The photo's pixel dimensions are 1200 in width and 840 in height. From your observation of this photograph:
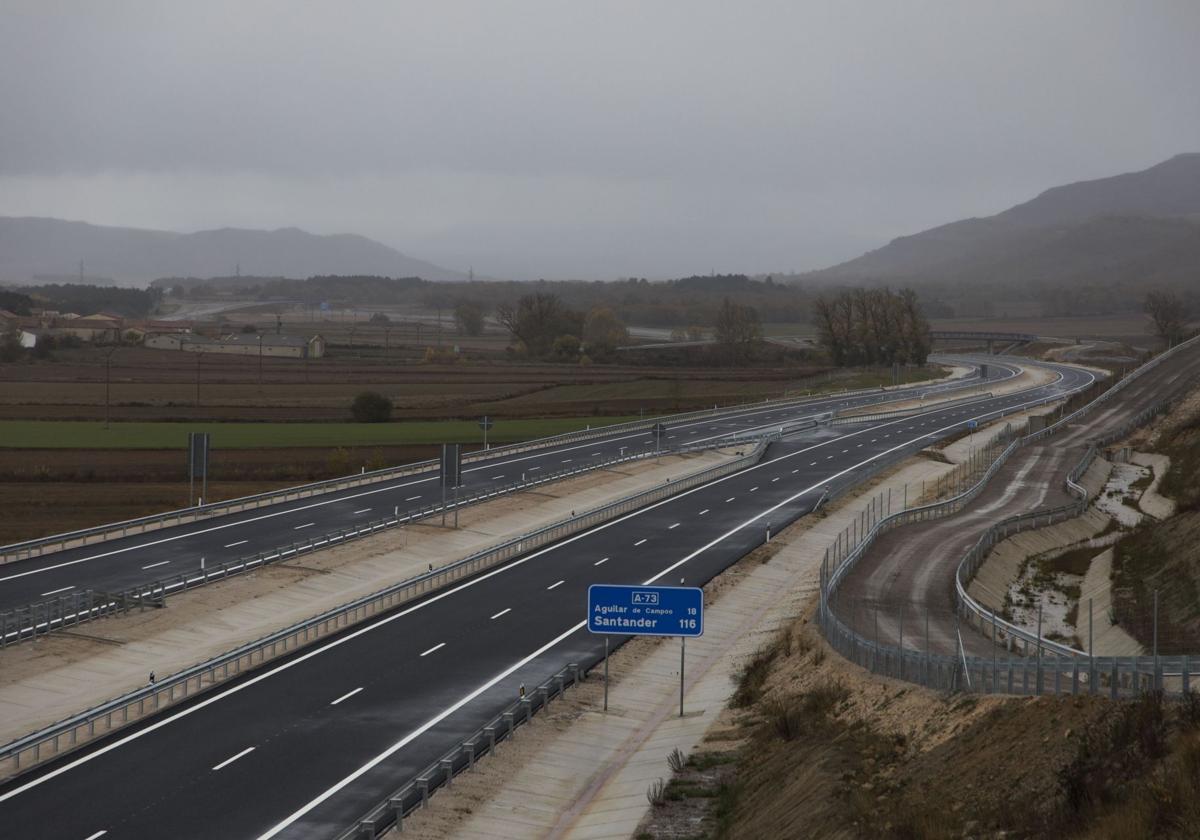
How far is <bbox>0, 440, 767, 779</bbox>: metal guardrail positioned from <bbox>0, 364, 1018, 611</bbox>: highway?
796 cm

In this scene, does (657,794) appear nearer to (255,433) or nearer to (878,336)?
(255,433)

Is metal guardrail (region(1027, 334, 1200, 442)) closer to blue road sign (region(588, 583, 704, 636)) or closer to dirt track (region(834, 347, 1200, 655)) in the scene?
dirt track (region(834, 347, 1200, 655))

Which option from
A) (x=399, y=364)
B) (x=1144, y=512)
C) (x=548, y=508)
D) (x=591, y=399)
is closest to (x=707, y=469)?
(x=548, y=508)

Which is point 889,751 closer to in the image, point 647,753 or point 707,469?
point 647,753

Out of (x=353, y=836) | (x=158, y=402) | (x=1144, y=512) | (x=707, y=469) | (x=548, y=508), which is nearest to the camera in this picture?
(x=353, y=836)

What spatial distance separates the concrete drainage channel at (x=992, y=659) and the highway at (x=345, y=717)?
22.9ft

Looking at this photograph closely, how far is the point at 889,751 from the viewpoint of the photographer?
77.9 ft

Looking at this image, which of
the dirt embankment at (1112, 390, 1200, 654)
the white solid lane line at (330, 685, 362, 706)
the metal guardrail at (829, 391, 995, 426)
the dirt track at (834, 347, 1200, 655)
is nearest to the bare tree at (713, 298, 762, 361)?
the metal guardrail at (829, 391, 995, 426)

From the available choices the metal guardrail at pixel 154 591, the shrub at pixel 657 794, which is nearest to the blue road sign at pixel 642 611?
the shrub at pixel 657 794

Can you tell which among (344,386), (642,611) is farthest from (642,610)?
(344,386)

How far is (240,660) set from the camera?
35.2 meters

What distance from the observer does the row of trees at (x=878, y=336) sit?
185 metres

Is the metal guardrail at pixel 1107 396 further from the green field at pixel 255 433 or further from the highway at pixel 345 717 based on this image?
the highway at pixel 345 717

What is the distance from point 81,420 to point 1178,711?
87.6 metres
